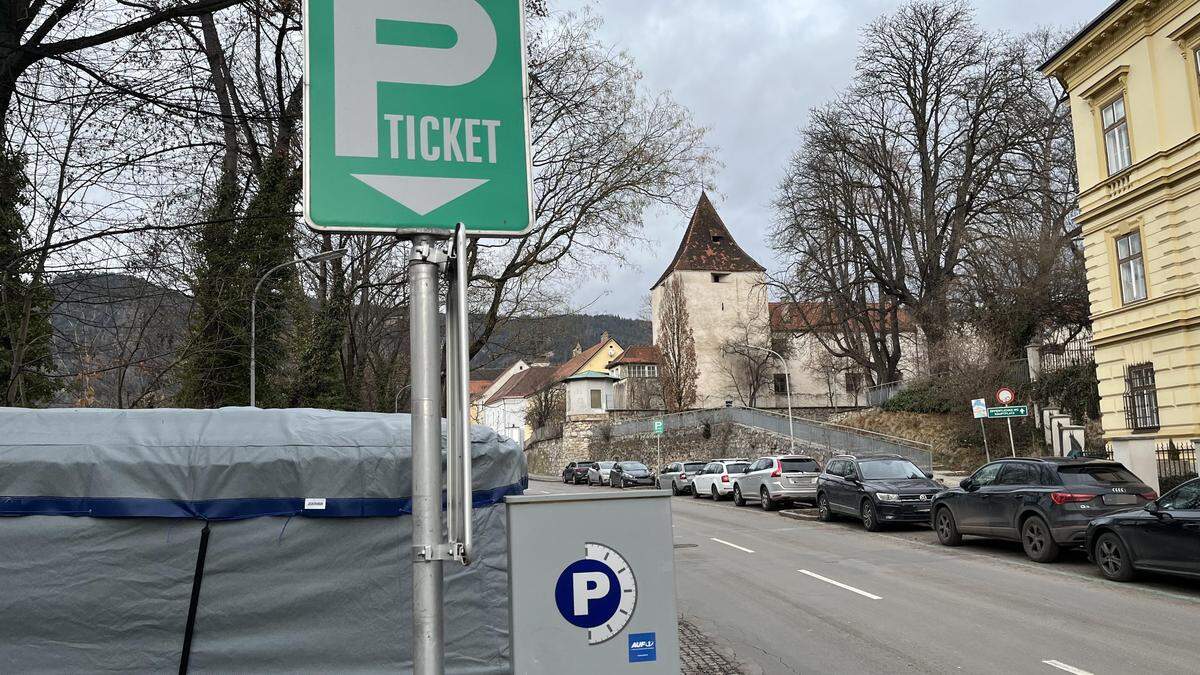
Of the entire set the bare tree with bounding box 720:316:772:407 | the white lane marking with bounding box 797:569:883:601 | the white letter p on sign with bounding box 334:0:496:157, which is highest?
the bare tree with bounding box 720:316:772:407

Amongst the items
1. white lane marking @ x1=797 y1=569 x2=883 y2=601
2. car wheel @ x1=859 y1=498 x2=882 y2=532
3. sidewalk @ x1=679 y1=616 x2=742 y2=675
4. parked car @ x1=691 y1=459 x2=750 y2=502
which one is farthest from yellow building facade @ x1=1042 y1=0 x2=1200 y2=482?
sidewalk @ x1=679 y1=616 x2=742 y2=675

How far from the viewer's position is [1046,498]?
47.7 ft

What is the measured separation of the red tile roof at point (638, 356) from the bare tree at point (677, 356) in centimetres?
1042

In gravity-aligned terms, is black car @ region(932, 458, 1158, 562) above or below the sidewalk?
above

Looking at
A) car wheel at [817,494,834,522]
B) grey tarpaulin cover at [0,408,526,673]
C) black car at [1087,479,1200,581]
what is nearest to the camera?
grey tarpaulin cover at [0,408,526,673]

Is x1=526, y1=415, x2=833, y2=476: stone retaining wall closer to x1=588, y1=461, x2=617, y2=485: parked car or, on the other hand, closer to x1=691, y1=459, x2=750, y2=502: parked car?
x1=588, y1=461, x2=617, y2=485: parked car

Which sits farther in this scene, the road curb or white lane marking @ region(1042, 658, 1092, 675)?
the road curb

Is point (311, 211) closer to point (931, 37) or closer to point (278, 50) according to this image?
point (278, 50)

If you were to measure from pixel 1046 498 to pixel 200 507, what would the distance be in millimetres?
12781

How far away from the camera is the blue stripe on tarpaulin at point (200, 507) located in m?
6.61

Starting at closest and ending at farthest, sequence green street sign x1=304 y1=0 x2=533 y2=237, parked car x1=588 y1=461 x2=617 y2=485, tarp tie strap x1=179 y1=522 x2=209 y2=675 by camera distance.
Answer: green street sign x1=304 y1=0 x2=533 y2=237 < tarp tie strap x1=179 y1=522 x2=209 y2=675 < parked car x1=588 y1=461 x2=617 y2=485

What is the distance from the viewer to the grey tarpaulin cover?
21.7 ft

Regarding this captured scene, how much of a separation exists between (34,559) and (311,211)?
578cm

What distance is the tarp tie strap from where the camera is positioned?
6812 millimetres
